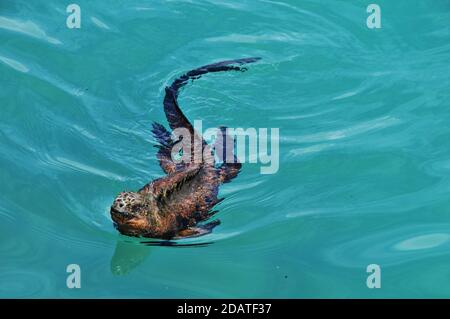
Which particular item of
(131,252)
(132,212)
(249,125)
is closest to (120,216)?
(132,212)

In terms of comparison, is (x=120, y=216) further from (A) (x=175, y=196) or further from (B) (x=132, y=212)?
(A) (x=175, y=196)

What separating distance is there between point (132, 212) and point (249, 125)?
110 inches

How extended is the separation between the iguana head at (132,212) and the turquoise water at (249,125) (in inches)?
6.8

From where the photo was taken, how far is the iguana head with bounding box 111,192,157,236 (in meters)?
6.89

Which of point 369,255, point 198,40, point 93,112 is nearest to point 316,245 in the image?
point 369,255

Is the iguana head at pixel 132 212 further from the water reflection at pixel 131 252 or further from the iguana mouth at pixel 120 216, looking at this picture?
the water reflection at pixel 131 252

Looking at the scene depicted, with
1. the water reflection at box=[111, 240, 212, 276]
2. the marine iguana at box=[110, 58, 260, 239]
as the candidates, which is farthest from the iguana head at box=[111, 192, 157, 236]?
the water reflection at box=[111, 240, 212, 276]

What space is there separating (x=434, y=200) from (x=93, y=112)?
422 cm

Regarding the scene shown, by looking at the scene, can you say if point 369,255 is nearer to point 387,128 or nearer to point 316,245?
point 316,245

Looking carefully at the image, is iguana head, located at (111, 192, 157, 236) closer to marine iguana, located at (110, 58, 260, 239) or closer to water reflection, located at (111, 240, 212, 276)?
marine iguana, located at (110, 58, 260, 239)

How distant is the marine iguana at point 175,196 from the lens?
702cm

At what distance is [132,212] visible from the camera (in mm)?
6930

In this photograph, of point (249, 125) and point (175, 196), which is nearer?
point (175, 196)

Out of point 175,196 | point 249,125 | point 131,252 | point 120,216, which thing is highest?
point 249,125
